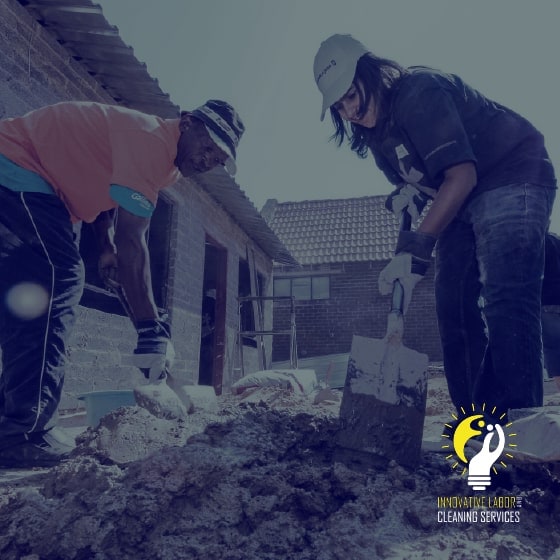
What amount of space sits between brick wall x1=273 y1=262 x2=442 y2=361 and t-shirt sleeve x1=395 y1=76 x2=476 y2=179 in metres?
11.2

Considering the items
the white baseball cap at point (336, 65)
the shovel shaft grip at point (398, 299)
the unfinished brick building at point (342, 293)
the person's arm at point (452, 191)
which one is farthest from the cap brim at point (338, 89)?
the unfinished brick building at point (342, 293)

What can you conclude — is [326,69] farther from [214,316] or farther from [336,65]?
[214,316]

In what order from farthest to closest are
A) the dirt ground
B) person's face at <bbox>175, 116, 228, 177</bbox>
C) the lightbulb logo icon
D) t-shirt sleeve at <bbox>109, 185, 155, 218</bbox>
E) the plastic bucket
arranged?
the plastic bucket, person's face at <bbox>175, 116, 228, 177</bbox>, t-shirt sleeve at <bbox>109, 185, 155, 218</bbox>, the lightbulb logo icon, the dirt ground

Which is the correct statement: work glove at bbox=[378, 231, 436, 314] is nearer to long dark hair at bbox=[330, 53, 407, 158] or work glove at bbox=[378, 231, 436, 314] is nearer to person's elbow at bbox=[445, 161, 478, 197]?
person's elbow at bbox=[445, 161, 478, 197]

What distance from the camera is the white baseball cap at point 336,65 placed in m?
2.31

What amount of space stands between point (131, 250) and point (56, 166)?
486mm

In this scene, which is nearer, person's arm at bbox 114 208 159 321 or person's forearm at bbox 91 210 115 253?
person's arm at bbox 114 208 159 321

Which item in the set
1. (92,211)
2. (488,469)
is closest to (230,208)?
(92,211)

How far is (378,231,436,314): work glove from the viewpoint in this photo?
207cm

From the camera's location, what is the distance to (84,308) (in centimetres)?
421

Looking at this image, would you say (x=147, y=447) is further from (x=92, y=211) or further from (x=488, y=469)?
(x=488, y=469)

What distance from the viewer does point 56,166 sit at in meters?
2.24

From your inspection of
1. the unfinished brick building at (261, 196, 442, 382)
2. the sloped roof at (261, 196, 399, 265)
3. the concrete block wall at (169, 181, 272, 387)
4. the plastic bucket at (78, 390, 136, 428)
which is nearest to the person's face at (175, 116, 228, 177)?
the plastic bucket at (78, 390, 136, 428)

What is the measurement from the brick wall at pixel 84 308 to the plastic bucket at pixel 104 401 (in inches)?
42.4
